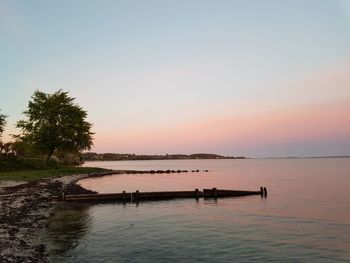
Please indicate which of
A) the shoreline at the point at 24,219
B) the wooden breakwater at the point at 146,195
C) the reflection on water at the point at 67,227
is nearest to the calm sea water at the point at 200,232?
the reflection on water at the point at 67,227

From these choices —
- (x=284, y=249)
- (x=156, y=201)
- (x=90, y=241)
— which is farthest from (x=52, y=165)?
(x=284, y=249)

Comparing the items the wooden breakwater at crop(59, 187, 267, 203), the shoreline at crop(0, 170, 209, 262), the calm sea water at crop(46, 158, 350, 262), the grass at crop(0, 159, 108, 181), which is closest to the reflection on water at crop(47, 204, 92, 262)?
the calm sea water at crop(46, 158, 350, 262)

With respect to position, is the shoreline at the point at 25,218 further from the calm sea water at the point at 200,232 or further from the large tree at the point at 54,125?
the large tree at the point at 54,125

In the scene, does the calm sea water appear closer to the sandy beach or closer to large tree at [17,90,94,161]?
the sandy beach

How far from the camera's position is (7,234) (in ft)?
70.1

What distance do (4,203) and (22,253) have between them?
16.0m

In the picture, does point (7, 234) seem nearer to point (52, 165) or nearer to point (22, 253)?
point (22, 253)

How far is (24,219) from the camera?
26672 millimetres

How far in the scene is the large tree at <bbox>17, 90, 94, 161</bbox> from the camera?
250 ft

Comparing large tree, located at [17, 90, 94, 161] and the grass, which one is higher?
large tree, located at [17, 90, 94, 161]

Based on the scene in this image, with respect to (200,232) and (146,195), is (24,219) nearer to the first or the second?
(200,232)

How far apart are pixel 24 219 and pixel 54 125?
2118 inches

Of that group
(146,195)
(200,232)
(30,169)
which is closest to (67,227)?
(200,232)

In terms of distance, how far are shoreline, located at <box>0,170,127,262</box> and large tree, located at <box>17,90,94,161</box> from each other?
29340 mm
